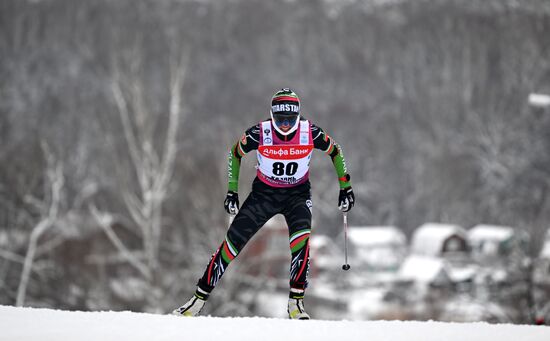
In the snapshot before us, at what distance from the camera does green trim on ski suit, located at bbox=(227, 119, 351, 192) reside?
5652 millimetres

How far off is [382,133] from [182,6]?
147ft

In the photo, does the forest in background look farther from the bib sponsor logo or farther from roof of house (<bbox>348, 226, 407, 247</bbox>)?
the bib sponsor logo

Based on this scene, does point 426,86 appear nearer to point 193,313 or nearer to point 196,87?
point 196,87

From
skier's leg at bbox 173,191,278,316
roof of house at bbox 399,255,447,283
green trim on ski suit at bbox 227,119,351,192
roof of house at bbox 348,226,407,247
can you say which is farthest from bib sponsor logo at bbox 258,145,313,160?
roof of house at bbox 348,226,407,247

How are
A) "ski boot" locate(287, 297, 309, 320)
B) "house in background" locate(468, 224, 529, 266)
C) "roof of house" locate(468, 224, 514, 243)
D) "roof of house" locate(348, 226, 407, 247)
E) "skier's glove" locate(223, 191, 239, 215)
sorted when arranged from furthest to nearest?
"roof of house" locate(468, 224, 514, 243)
"roof of house" locate(348, 226, 407, 247)
"house in background" locate(468, 224, 529, 266)
"ski boot" locate(287, 297, 309, 320)
"skier's glove" locate(223, 191, 239, 215)

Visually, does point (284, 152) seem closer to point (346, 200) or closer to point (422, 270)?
point (346, 200)

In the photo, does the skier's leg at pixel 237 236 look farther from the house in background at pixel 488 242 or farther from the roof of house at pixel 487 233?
the roof of house at pixel 487 233

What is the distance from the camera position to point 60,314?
5.11m

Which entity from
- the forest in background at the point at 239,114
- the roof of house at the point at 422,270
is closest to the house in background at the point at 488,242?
the forest in background at the point at 239,114

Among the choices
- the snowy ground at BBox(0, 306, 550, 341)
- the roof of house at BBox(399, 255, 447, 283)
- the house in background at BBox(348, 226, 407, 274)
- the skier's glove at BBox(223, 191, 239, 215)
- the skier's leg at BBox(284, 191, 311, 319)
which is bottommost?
the snowy ground at BBox(0, 306, 550, 341)

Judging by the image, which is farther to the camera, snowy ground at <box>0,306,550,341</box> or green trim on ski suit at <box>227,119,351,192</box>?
green trim on ski suit at <box>227,119,351,192</box>

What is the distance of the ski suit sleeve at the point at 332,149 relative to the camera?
226 inches

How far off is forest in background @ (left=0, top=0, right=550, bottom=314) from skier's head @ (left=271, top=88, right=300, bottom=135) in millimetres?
10944

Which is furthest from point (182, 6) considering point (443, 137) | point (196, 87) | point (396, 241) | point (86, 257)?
point (86, 257)
